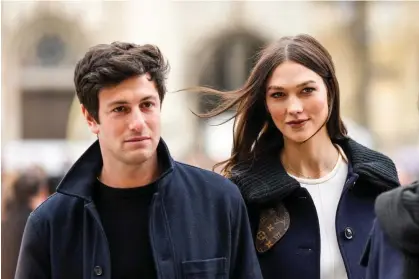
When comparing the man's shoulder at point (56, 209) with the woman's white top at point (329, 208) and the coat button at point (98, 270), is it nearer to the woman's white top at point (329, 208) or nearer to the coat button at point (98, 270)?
the coat button at point (98, 270)

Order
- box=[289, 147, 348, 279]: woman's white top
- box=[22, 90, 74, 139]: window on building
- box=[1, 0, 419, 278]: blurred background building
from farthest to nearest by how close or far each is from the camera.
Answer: box=[22, 90, 74, 139]: window on building → box=[1, 0, 419, 278]: blurred background building → box=[289, 147, 348, 279]: woman's white top

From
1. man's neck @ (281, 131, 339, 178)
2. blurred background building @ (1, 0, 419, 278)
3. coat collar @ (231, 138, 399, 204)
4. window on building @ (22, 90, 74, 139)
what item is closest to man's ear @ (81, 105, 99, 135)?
coat collar @ (231, 138, 399, 204)

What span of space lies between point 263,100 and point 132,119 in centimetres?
77

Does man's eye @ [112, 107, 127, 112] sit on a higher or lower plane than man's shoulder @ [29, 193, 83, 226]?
higher

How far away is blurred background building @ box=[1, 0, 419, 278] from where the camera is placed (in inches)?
786

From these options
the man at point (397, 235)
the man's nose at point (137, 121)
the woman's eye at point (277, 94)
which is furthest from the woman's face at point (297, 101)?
the man at point (397, 235)

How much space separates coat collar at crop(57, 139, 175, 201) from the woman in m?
0.45

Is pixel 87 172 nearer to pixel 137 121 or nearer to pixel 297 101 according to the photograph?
pixel 137 121

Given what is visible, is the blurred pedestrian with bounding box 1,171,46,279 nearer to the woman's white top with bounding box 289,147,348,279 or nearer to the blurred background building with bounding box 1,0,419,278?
the woman's white top with bounding box 289,147,348,279

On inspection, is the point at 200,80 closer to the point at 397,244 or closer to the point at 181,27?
the point at 181,27

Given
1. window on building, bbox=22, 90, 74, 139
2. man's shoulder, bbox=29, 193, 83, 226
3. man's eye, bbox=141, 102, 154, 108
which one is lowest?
man's shoulder, bbox=29, 193, 83, 226

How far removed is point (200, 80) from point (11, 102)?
4289 millimetres

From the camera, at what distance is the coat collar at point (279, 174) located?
11.7ft

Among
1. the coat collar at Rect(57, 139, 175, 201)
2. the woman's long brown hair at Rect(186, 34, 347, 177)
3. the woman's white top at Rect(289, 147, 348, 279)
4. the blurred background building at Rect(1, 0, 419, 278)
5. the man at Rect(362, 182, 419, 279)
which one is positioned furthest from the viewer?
the blurred background building at Rect(1, 0, 419, 278)
